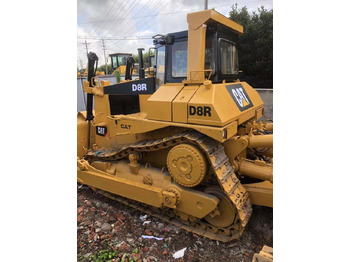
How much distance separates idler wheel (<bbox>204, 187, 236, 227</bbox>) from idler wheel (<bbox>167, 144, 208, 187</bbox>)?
41cm

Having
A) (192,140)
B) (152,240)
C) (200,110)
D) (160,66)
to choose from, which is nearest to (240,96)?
(200,110)

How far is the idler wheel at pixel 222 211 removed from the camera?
125 inches

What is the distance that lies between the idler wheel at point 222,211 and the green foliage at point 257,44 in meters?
9.65

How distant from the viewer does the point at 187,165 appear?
3.03m

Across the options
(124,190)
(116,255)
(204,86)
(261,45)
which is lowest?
(116,255)

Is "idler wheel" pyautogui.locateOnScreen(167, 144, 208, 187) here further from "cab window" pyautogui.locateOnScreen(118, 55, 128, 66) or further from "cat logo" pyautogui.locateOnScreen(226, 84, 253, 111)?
"cab window" pyautogui.locateOnScreen(118, 55, 128, 66)

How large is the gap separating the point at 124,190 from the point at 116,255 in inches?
40.4

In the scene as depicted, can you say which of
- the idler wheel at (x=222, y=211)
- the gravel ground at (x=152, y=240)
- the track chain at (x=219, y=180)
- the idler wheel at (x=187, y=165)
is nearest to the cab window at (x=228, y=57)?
the track chain at (x=219, y=180)

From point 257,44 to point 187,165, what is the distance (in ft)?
33.9

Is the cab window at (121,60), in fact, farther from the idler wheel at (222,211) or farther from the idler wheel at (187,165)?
the idler wheel at (222,211)

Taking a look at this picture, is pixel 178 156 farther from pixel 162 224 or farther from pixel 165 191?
pixel 162 224

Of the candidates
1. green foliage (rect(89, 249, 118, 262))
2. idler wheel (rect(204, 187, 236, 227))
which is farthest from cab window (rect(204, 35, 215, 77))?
green foliage (rect(89, 249, 118, 262))

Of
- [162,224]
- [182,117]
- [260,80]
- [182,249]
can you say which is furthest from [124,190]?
[260,80]

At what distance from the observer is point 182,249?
124 inches
